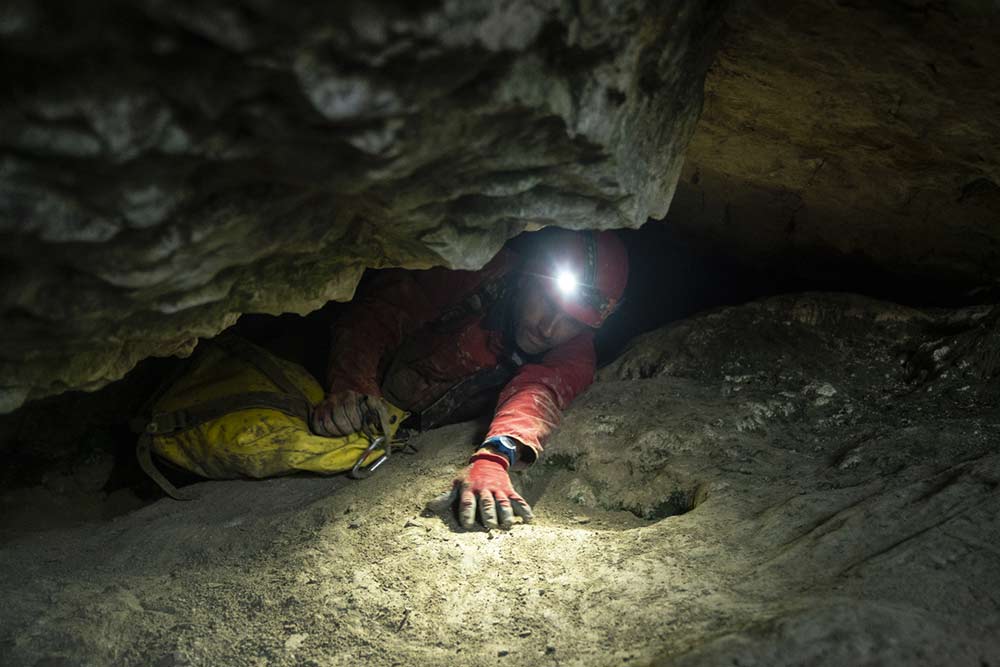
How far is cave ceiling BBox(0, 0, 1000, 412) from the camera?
1.23 m

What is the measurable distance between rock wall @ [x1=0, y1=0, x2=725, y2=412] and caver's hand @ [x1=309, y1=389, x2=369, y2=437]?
62.3 inches

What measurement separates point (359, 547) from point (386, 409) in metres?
1.46

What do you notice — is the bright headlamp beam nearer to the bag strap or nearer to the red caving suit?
the red caving suit

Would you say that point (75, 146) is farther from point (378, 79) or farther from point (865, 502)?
point (865, 502)

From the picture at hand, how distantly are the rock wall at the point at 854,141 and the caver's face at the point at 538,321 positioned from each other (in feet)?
3.22

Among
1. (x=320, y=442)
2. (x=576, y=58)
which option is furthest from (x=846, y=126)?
(x=320, y=442)

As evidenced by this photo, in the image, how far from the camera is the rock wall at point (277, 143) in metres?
1.21

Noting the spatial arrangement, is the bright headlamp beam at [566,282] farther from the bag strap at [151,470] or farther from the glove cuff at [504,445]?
the bag strap at [151,470]

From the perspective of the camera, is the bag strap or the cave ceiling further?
the bag strap

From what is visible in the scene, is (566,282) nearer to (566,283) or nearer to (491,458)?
(566,283)

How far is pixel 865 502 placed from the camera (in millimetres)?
2285

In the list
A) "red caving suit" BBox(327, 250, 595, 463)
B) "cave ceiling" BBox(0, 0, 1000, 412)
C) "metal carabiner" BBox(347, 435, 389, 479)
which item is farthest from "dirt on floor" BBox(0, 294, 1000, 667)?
"cave ceiling" BBox(0, 0, 1000, 412)

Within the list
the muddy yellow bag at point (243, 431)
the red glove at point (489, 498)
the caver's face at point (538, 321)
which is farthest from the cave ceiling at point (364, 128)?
the caver's face at point (538, 321)

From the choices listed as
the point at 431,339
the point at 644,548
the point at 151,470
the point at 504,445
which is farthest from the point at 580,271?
the point at 151,470
